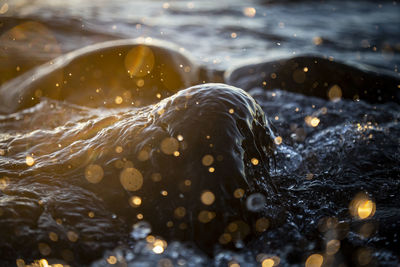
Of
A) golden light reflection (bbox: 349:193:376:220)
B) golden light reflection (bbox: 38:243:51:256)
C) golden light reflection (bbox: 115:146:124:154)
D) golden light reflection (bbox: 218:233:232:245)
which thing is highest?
golden light reflection (bbox: 115:146:124:154)

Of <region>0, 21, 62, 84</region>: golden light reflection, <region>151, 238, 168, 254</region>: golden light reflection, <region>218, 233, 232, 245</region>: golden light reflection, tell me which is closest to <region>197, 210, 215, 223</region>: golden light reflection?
<region>218, 233, 232, 245</region>: golden light reflection

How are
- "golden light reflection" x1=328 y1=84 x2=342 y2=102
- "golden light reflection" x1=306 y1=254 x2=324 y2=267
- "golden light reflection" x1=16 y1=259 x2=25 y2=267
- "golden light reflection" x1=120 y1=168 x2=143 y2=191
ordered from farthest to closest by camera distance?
"golden light reflection" x1=328 y1=84 x2=342 y2=102 → "golden light reflection" x1=120 y1=168 x2=143 y2=191 → "golden light reflection" x1=306 y1=254 x2=324 y2=267 → "golden light reflection" x1=16 y1=259 x2=25 y2=267

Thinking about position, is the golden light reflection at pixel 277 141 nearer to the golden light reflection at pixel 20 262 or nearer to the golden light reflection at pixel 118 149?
the golden light reflection at pixel 118 149

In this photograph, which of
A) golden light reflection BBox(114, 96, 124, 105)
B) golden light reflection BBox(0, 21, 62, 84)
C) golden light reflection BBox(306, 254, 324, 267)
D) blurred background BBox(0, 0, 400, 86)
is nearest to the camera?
Answer: golden light reflection BBox(306, 254, 324, 267)

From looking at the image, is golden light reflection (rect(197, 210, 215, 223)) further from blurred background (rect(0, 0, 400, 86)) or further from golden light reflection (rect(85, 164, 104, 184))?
blurred background (rect(0, 0, 400, 86))

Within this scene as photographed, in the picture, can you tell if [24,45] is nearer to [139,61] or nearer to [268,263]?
[139,61]

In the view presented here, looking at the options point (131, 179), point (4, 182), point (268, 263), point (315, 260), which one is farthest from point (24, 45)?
point (315, 260)

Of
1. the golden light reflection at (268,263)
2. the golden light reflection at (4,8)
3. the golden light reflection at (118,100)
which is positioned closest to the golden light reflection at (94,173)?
the golden light reflection at (268,263)
